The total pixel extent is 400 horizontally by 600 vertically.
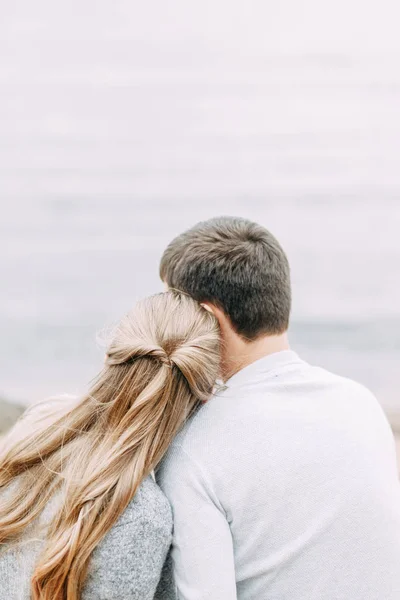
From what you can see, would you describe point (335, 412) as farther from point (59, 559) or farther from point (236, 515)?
point (59, 559)

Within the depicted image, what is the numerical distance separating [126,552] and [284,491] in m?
0.24

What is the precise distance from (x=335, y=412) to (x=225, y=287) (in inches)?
10.5

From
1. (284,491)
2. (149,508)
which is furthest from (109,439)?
(284,491)

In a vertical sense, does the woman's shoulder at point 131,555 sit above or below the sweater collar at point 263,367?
below

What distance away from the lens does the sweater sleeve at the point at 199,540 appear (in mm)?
1021

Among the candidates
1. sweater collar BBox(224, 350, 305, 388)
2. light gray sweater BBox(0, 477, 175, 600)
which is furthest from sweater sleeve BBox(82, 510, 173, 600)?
sweater collar BBox(224, 350, 305, 388)

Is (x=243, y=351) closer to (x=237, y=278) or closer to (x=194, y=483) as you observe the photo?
(x=237, y=278)

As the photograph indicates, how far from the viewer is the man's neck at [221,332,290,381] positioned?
1.15 meters

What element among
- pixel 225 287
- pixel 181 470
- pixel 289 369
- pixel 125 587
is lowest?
pixel 125 587

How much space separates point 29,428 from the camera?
113 centimetres

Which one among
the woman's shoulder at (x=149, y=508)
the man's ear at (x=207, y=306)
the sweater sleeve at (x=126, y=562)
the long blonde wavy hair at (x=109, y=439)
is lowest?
the sweater sleeve at (x=126, y=562)

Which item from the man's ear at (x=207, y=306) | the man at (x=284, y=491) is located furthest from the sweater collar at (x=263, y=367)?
the man's ear at (x=207, y=306)

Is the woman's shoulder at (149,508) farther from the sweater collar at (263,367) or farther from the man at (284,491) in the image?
the sweater collar at (263,367)

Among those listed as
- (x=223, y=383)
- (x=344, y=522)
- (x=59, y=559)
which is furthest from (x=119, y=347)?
(x=344, y=522)
